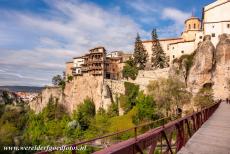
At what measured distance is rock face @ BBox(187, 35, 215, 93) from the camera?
2015 inches

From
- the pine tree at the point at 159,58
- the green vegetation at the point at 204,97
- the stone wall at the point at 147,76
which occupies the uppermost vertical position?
the pine tree at the point at 159,58

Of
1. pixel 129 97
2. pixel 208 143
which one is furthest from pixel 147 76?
pixel 208 143

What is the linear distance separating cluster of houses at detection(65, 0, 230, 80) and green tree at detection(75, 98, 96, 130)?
803 centimetres

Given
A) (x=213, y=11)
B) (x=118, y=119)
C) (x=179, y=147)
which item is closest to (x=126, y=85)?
(x=118, y=119)

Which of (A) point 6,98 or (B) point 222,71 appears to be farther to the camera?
(A) point 6,98

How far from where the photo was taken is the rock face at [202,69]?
51188mm

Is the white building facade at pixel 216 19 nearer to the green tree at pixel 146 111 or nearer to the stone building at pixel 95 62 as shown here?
the green tree at pixel 146 111

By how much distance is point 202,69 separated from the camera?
169 ft

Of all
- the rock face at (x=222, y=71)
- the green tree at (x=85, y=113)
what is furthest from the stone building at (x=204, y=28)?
the green tree at (x=85, y=113)

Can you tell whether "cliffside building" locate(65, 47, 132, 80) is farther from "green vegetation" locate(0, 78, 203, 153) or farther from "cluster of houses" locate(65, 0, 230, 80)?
"green vegetation" locate(0, 78, 203, 153)

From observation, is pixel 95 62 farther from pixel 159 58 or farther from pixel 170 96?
pixel 170 96

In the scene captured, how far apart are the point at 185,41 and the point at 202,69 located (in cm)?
1456

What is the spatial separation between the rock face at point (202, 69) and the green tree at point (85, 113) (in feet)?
80.9

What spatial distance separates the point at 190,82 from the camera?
5212 centimetres
